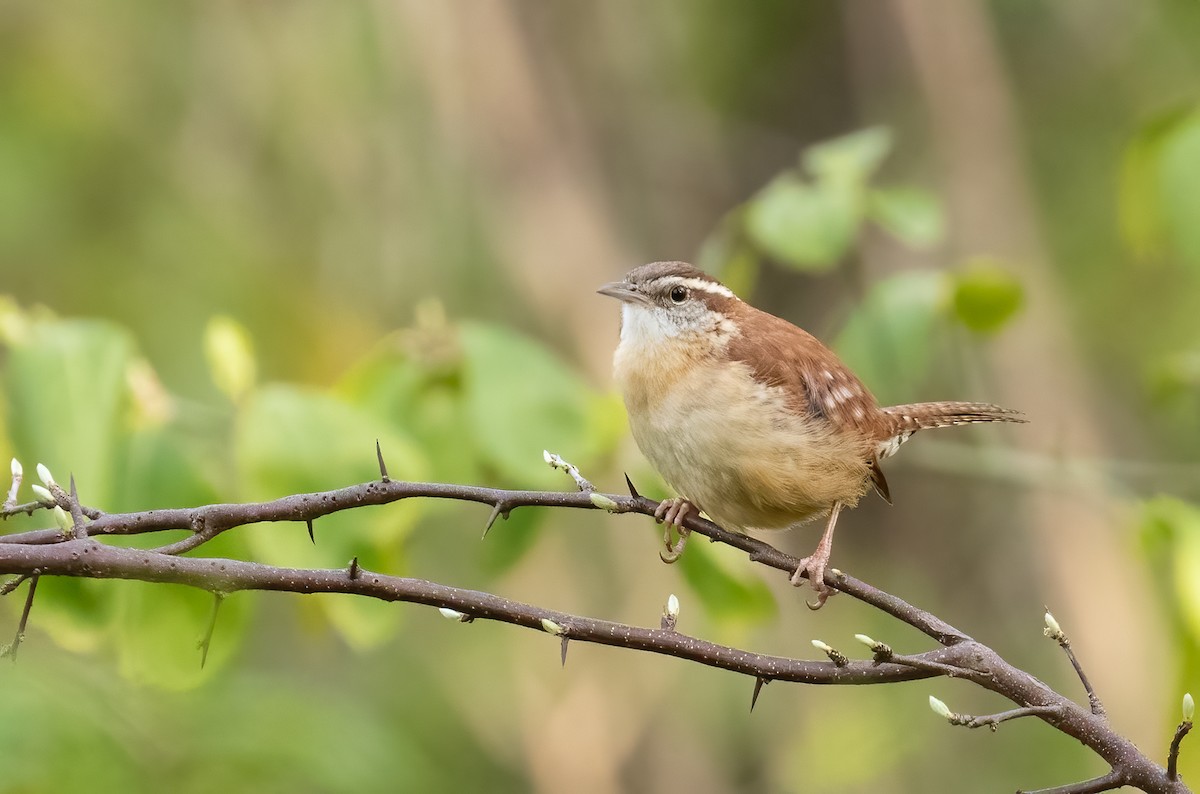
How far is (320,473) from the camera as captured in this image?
3244 mm

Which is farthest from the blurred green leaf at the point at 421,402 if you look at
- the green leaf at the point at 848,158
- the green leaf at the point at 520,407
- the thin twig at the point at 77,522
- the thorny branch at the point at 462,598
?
the thin twig at the point at 77,522

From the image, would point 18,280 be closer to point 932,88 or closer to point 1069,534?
point 932,88

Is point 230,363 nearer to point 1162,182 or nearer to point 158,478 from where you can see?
point 158,478

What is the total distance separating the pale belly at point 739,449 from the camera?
3.46 meters

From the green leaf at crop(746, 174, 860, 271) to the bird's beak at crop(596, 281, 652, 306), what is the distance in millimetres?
422

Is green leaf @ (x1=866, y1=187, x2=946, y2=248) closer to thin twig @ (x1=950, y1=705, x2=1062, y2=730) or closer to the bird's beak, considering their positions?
the bird's beak

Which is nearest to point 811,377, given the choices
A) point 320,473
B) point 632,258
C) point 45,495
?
point 320,473

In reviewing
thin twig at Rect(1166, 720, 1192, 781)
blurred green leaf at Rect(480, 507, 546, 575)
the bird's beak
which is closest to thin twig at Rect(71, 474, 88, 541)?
blurred green leaf at Rect(480, 507, 546, 575)

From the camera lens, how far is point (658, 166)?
7410 mm

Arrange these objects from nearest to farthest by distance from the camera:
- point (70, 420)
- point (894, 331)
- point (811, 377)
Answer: point (70, 420), point (811, 377), point (894, 331)

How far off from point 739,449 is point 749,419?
0.11m

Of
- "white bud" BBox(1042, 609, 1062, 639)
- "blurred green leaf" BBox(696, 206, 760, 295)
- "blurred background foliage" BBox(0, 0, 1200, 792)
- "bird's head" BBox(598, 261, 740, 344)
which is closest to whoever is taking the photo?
"white bud" BBox(1042, 609, 1062, 639)

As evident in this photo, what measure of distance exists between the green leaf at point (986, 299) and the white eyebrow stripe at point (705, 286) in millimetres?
769

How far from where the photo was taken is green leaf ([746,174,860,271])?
3.91 m
